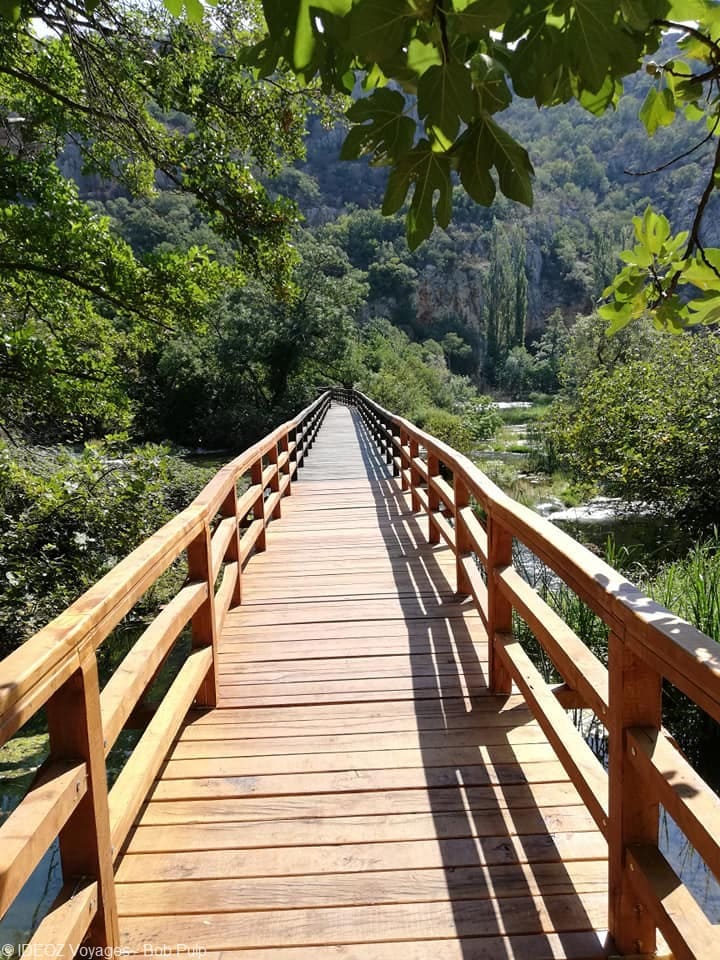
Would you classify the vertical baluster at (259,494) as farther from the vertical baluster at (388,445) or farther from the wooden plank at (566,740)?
the vertical baluster at (388,445)

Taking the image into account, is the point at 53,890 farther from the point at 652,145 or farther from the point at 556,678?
the point at 652,145

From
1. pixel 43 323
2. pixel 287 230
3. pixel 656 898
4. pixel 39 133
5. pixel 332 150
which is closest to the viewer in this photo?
pixel 656 898

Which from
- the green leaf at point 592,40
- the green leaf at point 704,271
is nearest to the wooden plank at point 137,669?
the green leaf at point 592,40

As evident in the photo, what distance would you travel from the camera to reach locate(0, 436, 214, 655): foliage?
21.2 feet

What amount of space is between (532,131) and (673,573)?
16441 cm

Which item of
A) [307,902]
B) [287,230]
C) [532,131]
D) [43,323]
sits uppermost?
[532,131]

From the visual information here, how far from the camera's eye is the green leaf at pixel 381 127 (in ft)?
3.28

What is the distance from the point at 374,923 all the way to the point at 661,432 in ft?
32.5

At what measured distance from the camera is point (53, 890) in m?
4.02

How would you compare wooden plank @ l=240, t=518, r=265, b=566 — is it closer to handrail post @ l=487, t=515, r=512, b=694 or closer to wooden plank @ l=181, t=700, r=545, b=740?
wooden plank @ l=181, t=700, r=545, b=740

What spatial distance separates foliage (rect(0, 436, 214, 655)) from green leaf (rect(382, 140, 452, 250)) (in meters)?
5.80

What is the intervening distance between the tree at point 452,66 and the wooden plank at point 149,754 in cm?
164

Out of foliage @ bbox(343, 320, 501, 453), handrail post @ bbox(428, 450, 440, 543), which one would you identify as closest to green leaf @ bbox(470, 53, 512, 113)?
handrail post @ bbox(428, 450, 440, 543)

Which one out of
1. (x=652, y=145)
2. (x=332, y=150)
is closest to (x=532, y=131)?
(x=652, y=145)
